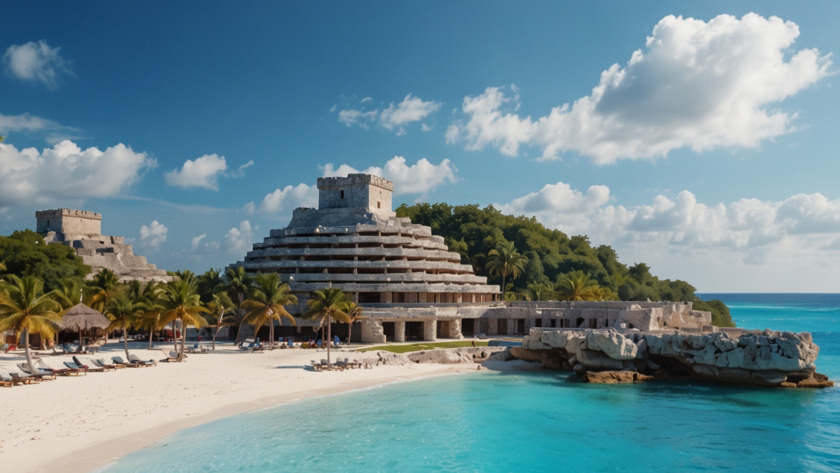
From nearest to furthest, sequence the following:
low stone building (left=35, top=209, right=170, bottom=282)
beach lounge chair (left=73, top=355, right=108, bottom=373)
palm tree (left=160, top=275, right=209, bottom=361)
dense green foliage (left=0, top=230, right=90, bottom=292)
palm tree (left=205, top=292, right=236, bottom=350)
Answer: beach lounge chair (left=73, top=355, right=108, bottom=373)
palm tree (left=160, top=275, right=209, bottom=361)
palm tree (left=205, top=292, right=236, bottom=350)
dense green foliage (left=0, top=230, right=90, bottom=292)
low stone building (left=35, top=209, right=170, bottom=282)

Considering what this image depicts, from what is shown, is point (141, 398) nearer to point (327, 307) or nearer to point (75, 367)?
point (75, 367)

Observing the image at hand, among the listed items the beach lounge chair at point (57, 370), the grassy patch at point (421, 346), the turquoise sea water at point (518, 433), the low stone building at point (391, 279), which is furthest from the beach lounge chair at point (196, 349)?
the turquoise sea water at point (518, 433)

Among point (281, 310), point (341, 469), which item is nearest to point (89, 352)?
point (281, 310)

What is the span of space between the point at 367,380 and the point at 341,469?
15.8 metres

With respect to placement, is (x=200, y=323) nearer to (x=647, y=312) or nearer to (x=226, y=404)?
(x=226, y=404)

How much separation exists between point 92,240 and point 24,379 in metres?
65.2

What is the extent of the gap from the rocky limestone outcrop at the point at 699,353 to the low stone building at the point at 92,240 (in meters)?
64.5

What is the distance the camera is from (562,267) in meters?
103

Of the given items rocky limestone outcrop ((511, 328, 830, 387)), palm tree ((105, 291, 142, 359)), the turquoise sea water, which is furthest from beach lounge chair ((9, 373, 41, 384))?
rocky limestone outcrop ((511, 328, 830, 387))

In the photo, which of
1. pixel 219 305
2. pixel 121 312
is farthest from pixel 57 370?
pixel 219 305

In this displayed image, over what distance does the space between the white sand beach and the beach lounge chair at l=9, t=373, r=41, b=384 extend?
53 centimetres

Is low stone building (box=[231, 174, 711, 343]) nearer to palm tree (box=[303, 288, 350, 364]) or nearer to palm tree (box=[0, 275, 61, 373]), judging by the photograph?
palm tree (box=[303, 288, 350, 364])

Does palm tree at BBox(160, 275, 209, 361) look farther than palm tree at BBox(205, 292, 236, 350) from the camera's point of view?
No

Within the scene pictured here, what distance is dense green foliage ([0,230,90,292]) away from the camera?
60438 mm
